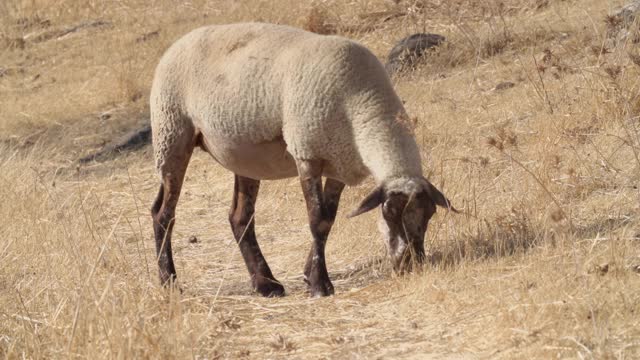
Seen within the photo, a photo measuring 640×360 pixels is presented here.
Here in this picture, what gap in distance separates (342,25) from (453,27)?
1.48 metres

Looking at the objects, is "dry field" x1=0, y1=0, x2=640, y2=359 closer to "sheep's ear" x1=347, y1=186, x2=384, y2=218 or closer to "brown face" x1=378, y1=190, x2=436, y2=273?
"brown face" x1=378, y1=190, x2=436, y2=273

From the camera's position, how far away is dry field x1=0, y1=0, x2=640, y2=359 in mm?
5000

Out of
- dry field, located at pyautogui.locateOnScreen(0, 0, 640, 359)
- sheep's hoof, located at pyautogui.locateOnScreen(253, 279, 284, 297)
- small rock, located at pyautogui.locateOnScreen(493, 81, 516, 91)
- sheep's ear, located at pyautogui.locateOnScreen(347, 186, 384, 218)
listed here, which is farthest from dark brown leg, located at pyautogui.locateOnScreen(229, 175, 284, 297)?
small rock, located at pyautogui.locateOnScreen(493, 81, 516, 91)

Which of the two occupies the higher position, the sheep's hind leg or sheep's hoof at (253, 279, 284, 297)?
the sheep's hind leg

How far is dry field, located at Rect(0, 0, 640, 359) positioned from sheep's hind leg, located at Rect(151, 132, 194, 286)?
151 mm

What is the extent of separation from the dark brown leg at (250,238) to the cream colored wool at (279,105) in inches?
17.3

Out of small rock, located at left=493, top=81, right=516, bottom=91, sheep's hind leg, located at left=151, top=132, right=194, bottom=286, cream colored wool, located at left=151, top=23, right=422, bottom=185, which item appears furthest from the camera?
small rock, located at left=493, top=81, right=516, bottom=91

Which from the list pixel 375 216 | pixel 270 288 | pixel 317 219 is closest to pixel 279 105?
pixel 317 219

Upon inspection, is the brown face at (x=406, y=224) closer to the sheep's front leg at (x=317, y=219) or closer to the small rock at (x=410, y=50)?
the sheep's front leg at (x=317, y=219)

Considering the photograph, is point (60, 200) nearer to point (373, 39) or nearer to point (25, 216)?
point (25, 216)

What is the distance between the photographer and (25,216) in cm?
841

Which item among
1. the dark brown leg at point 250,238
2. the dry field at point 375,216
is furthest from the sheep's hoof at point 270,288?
the dry field at point 375,216

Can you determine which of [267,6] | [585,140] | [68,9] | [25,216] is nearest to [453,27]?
[267,6]

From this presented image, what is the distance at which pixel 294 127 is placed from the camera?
6535mm
